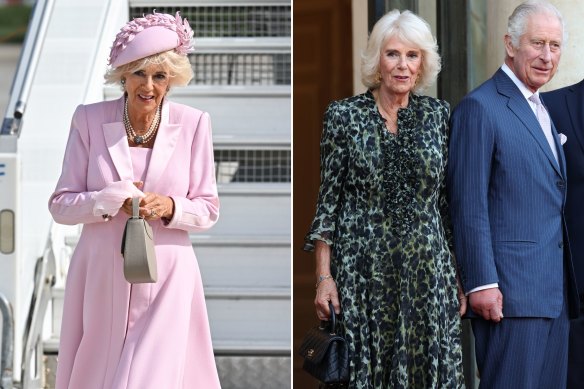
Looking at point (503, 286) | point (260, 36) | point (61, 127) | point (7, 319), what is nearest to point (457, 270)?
point (503, 286)

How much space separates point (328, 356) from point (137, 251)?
2.54 ft

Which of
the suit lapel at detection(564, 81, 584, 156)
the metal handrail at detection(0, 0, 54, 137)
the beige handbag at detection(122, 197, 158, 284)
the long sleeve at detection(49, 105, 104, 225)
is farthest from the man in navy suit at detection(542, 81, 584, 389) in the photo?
the metal handrail at detection(0, 0, 54, 137)

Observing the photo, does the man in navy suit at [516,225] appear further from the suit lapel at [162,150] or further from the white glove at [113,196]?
the white glove at [113,196]

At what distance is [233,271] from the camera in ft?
24.6

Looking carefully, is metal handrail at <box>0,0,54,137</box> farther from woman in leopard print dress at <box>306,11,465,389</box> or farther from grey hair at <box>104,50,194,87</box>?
woman in leopard print dress at <box>306,11,465,389</box>

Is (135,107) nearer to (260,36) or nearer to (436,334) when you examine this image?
(436,334)

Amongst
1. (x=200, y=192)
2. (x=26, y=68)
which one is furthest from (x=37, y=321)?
(x=200, y=192)

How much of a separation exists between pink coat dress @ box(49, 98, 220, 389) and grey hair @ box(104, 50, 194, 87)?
A: 0.43 ft

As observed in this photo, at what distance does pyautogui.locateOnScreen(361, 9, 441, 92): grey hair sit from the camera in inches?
195

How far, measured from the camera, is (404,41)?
495 centimetres

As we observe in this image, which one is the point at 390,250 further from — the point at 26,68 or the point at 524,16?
the point at 26,68

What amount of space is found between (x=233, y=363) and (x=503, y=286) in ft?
8.08

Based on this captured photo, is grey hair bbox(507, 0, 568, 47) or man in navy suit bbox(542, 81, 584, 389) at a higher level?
grey hair bbox(507, 0, 568, 47)

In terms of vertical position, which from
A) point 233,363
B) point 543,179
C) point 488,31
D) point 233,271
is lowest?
point 233,363
